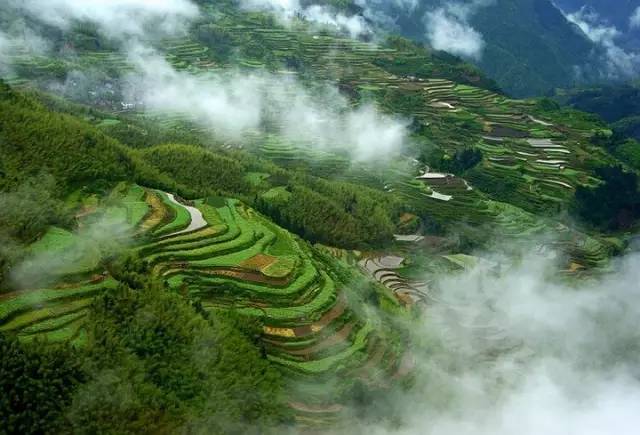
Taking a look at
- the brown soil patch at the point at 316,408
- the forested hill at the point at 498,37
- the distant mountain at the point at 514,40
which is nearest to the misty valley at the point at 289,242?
the brown soil patch at the point at 316,408

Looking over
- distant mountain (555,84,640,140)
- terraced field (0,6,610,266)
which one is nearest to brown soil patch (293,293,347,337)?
terraced field (0,6,610,266)

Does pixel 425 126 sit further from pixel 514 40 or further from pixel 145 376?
pixel 514 40

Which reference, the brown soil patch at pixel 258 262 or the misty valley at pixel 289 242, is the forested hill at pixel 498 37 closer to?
the misty valley at pixel 289 242

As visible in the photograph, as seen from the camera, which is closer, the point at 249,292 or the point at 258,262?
the point at 249,292

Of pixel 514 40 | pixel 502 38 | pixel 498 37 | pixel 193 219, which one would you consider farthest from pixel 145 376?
pixel 514 40

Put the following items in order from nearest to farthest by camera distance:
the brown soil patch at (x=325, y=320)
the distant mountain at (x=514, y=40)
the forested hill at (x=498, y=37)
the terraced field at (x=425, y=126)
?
the brown soil patch at (x=325, y=320) → the terraced field at (x=425, y=126) → the forested hill at (x=498, y=37) → the distant mountain at (x=514, y=40)

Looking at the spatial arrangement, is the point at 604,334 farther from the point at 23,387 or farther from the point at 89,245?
the point at 23,387

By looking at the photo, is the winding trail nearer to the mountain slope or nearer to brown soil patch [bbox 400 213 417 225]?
brown soil patch [bbox 400 213 417 225]
